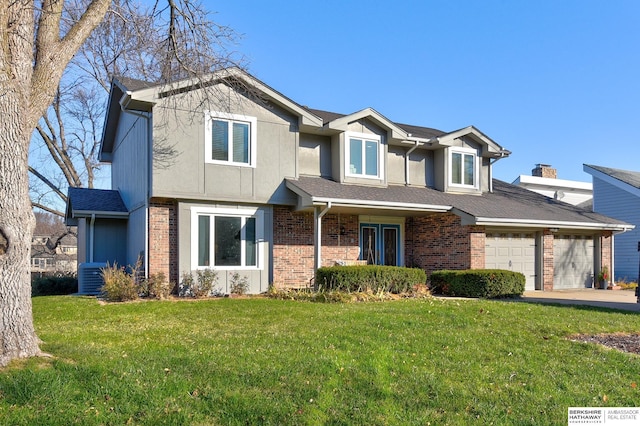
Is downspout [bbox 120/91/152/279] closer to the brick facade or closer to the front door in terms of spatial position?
the front door

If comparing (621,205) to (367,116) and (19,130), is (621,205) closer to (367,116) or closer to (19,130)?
(367,116)

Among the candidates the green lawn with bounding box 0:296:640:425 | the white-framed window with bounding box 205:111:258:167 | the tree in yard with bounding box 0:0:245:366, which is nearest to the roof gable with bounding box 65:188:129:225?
the white-framed window with bounding box 205:111:258:167

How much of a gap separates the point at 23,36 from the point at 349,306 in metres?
7.98

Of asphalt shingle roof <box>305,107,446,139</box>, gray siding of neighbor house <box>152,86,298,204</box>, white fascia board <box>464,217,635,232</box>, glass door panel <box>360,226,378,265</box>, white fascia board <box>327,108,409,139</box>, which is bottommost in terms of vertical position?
glass door panel <box>360,226,378,265</box>

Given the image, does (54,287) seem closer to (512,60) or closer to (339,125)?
(339,125)

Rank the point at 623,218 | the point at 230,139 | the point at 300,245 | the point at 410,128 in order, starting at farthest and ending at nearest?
the point at 623,218
the point at 410,128
the point at 300,245
the point at 230,139

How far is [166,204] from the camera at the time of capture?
13656 millimetres

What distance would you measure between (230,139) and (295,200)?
2.66 m

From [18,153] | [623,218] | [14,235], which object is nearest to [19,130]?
[18,153]

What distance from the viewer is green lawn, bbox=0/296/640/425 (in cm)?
471

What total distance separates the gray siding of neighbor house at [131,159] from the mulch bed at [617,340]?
438 inches

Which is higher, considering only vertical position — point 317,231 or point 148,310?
point 317,231

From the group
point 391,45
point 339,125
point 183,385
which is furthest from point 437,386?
point 391,45

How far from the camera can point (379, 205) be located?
1468 centimetres
